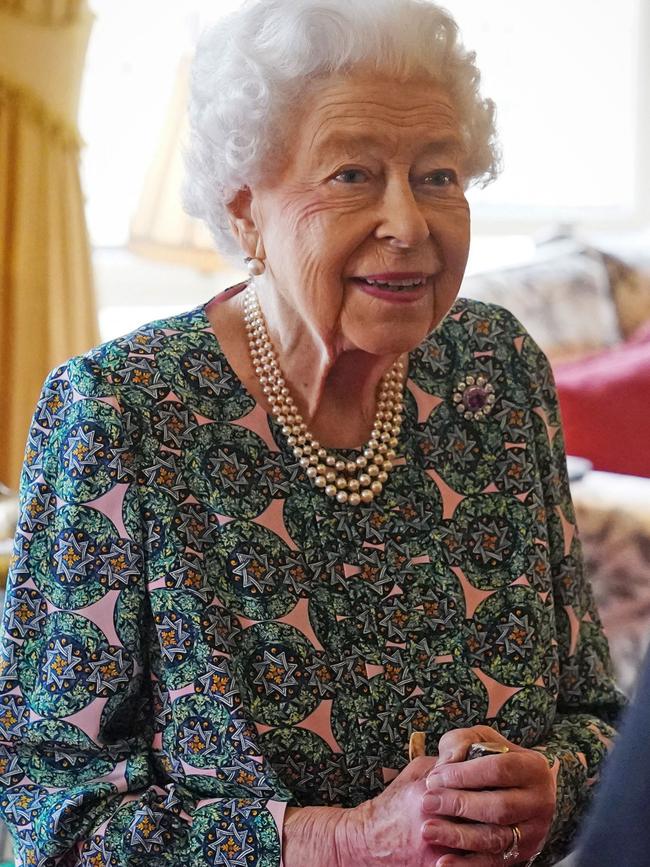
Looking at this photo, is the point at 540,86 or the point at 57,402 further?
the point at 540,86

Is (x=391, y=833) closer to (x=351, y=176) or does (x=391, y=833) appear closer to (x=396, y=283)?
(x=396, y=283)

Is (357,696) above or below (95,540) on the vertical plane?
below

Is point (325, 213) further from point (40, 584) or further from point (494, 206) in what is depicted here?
point (494, 206)

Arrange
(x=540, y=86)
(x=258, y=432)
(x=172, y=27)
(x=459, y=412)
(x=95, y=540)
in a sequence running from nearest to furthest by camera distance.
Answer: (x=95, y=540), (x=258, y=432), (x=459, y=412), (x=172, y=27), (x=540, y=86)

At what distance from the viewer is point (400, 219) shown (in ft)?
4.40

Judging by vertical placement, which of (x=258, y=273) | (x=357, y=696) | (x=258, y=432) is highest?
(x=258, y=273)

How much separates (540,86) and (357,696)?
335 cm

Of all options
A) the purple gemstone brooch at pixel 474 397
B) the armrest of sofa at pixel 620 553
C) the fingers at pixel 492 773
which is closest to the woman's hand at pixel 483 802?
the fingers at pixel 492 773

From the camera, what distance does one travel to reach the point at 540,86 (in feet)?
13.8

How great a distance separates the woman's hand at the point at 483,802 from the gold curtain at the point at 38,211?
116 centimetres

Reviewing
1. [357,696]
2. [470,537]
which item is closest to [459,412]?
[470,537]

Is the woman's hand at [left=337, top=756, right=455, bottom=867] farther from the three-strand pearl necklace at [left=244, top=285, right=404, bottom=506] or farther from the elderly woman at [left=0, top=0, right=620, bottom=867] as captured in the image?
the three-strand pearl necklace at [left=244, top=285, right=404, bottom=506]

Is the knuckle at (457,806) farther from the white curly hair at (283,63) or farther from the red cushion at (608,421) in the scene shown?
the red cushion at (608,421)

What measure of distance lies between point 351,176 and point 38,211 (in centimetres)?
96
